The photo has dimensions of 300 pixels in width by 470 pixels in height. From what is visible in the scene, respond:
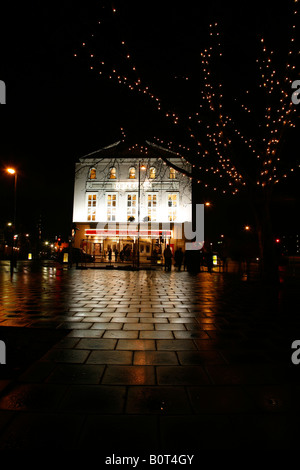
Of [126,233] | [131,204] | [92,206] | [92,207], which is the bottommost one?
[126,233]

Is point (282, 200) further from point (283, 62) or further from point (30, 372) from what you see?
point (30, 372)

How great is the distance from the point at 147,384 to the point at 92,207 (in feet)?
125

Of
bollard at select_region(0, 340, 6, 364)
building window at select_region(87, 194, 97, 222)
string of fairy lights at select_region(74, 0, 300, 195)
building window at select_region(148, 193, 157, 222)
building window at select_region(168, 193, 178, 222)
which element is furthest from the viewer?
building window at select_region(87, 194, 97, 222)

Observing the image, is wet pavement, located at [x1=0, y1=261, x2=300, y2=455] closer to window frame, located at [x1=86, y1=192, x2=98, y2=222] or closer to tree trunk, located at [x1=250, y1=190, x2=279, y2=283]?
tree trunk, located at [x1=250, y1=190, x2=279, y2=283]

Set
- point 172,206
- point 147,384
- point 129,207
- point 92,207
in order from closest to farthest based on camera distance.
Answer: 1. point 147,384
2. point 172,206
3. point 129,207
4. point 92,207

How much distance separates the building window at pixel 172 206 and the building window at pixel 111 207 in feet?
25.4

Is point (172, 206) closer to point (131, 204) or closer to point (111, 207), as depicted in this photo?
point (131, 204)

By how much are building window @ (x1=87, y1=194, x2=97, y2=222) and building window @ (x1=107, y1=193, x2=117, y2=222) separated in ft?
6.60

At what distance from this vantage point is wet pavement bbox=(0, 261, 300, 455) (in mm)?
1790

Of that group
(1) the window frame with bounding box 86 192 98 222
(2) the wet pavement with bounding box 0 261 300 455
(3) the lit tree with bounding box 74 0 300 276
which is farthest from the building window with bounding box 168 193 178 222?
(2) the wet pavement with bounding box 0 261 300 455

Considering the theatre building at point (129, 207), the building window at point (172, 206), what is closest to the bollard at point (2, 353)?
the theatre building at point (129, 207)

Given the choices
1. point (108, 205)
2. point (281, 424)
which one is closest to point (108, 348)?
point (281, 424)

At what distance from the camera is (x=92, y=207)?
39.2 metres

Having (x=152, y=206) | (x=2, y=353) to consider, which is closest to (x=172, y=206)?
(x=152, y=206)
